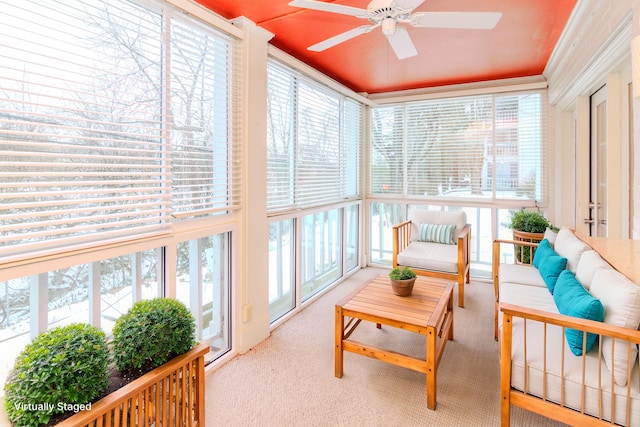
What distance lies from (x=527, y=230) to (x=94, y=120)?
391 centimetres

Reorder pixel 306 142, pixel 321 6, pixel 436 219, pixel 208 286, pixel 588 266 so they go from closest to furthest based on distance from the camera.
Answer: pixel 321 6 → pixel 588 266 → pixel 208 286 → pixel 306 142 → pixel 436 219

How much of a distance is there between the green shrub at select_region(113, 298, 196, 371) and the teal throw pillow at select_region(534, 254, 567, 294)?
2.35 m

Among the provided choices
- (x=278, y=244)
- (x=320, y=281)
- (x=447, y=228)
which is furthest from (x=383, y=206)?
(x=278, y=244)

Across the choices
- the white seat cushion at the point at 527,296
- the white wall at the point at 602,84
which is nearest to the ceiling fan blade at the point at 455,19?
the white wall at the point at 602,84

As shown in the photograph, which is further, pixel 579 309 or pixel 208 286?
pixel 208 286

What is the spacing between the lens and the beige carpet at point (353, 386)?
1882mm

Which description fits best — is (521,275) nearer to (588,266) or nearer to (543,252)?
(543,252)

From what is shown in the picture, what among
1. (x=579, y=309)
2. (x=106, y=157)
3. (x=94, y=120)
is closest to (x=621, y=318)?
(x=579, y=309)

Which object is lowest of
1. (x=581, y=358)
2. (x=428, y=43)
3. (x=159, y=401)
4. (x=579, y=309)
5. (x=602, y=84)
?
(x=159, y=401)

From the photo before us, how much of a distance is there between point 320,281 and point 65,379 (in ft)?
9.89

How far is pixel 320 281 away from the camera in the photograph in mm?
4039

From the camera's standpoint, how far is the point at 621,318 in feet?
4.65

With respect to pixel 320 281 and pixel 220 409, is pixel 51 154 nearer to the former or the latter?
pixel 220 409

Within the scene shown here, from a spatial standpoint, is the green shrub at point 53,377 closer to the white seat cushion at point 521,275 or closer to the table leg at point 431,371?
the table leg at point 431,371
